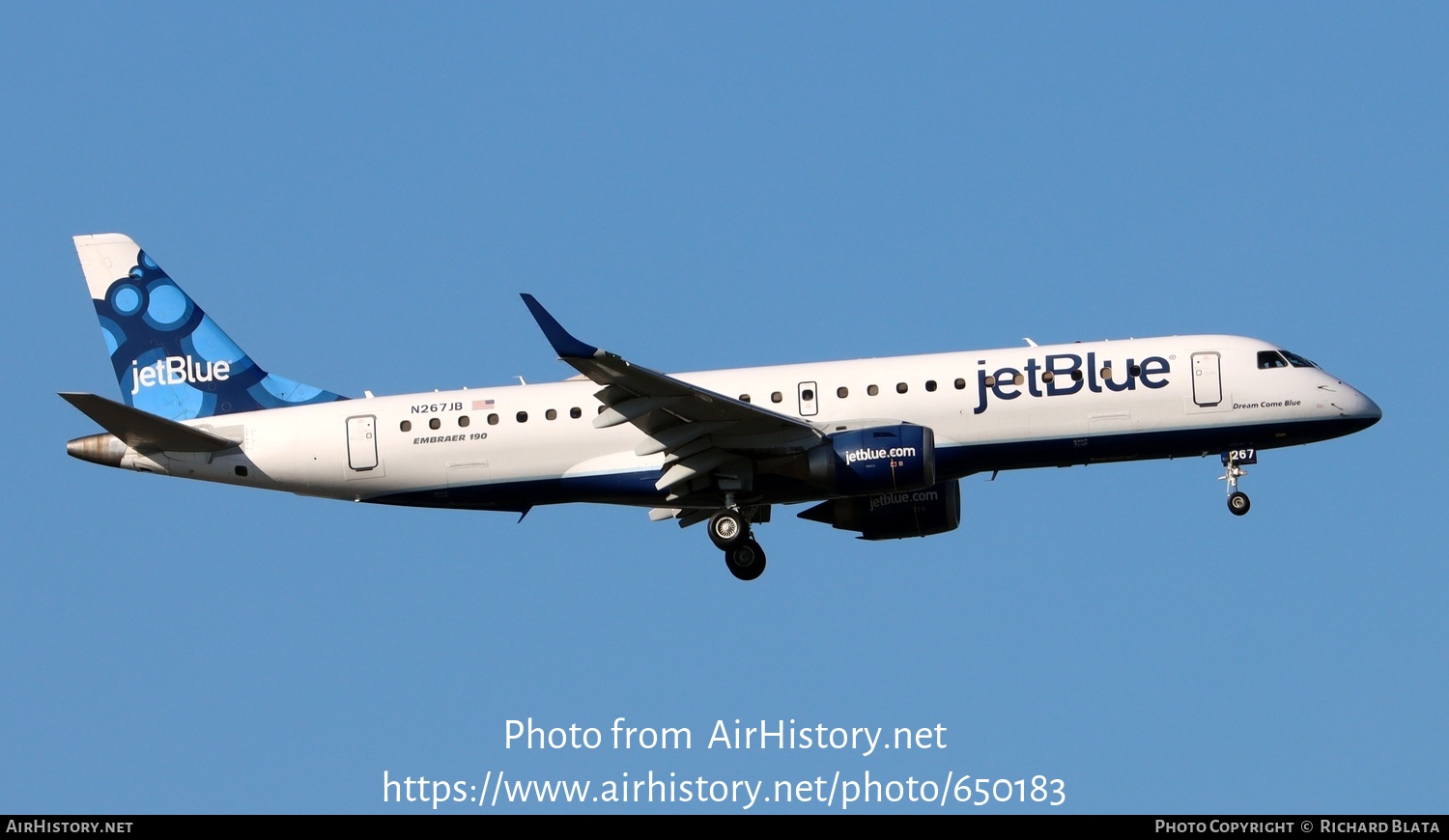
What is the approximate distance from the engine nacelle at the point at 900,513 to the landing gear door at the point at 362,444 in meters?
9.91

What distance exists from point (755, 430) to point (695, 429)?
1217 mm

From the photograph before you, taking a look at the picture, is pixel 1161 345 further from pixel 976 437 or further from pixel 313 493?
pixel 313 493

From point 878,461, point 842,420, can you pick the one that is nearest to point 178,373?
point 842,420

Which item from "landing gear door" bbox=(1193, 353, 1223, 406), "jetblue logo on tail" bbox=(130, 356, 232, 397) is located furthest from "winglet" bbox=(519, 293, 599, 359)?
"landing gear door" bbox=(1193, 353, 1223, 406)

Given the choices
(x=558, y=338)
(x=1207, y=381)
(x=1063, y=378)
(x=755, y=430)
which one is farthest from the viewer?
(x=1207, y=381)

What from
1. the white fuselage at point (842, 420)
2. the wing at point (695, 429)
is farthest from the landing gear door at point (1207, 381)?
the wing at point (695, 429)

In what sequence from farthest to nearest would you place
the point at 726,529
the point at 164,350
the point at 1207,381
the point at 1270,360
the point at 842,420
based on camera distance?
the point at 164,350 < the point at 726,529 < the point at 1270,360 < the point at 842,420 < the point at 1207,381

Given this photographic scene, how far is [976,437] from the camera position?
35.8m

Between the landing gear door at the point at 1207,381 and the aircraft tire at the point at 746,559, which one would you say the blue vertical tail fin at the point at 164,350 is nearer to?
the aircraft tire at the point at 746,559

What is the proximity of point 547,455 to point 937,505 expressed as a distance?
866cm

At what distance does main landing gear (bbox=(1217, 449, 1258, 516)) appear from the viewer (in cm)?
3656

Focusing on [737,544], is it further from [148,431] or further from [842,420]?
[148,431]

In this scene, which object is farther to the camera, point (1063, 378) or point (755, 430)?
point (1063, 378)

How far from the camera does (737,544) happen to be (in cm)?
3728
